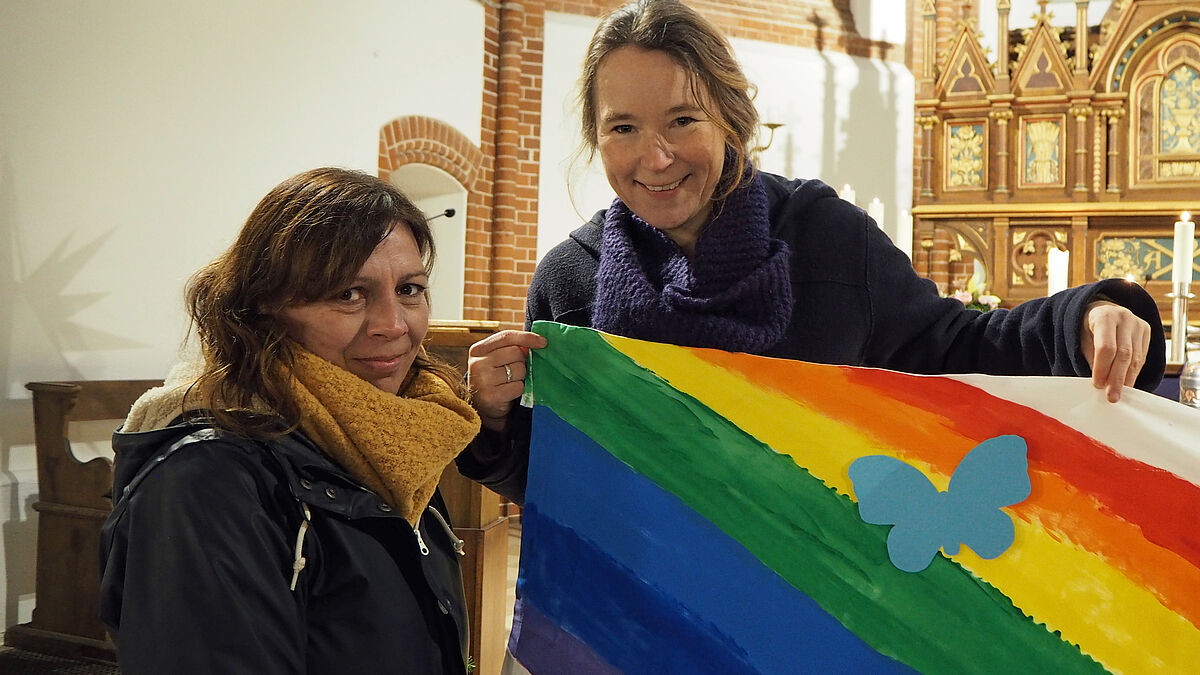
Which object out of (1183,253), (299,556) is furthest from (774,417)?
(1183,253)

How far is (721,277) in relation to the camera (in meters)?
1.71

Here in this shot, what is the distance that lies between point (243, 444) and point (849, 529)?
2.81 feet

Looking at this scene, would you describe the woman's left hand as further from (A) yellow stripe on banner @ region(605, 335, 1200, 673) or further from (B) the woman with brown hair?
(B) the woman with brown hair

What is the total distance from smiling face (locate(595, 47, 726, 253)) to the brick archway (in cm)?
488

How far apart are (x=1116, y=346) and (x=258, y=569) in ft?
3.95

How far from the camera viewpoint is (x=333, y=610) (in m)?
1.27

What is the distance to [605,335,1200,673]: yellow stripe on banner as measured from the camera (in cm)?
144

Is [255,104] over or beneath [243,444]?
over

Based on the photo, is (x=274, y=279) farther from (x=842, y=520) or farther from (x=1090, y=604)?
(x=1090, y=604)

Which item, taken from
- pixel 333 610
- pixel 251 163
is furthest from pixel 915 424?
pixel 251 163

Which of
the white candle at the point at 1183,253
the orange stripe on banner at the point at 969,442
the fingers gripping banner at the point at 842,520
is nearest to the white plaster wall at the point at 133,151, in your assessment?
the fingers gripping banner at the point at 842,520

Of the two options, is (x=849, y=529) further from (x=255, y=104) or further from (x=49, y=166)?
(x=255, y=104)

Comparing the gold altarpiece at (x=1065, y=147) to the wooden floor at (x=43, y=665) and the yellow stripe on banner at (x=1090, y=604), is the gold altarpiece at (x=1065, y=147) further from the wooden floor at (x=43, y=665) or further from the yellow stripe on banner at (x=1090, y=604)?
the yellow stripe on banner at (x=1090, y=604)

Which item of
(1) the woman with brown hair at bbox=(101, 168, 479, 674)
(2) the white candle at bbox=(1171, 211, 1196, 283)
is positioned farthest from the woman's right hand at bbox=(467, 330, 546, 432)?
(2) the white candle at bbox=(1171, 211, 1196, 283)
